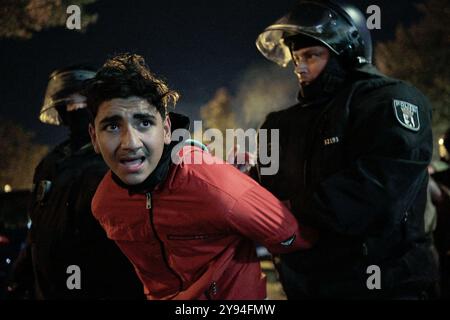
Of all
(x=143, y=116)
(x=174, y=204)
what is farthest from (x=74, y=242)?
(x=143, y=116)

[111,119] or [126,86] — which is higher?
[126,86]

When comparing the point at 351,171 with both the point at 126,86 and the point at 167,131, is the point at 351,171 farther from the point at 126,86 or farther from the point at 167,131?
the point at 126,86

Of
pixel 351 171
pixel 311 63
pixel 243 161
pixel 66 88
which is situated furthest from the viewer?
pixel 66 88

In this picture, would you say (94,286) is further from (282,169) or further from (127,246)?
(282,169)

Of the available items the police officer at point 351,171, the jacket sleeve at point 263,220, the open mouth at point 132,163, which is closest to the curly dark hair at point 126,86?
the open mouth at point 132,163

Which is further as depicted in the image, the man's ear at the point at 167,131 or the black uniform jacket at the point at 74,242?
the black uniform jacket at the point at 74,242

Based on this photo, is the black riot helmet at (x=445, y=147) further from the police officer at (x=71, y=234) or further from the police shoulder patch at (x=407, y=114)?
the police officer at (x=71, y=234)

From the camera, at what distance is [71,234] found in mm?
3053

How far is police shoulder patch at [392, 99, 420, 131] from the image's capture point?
2053 mm

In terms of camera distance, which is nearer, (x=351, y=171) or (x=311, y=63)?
(x=351, y=171)

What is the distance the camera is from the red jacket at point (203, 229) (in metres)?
1.93

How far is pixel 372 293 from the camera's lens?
7.19ft

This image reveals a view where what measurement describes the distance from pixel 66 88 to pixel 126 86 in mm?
1919

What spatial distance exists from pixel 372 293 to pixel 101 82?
1.60 metres
